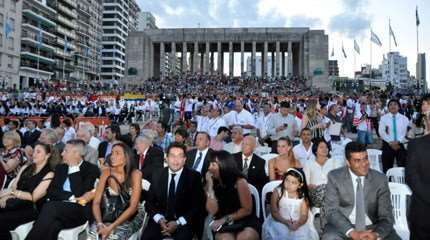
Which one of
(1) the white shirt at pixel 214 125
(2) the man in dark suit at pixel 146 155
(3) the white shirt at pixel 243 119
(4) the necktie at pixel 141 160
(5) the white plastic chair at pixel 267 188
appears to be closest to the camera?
(5) the white plastic chair at pixel 267 188

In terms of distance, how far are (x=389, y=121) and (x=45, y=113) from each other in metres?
21.3

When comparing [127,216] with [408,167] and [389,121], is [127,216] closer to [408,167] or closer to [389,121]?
[408,167]

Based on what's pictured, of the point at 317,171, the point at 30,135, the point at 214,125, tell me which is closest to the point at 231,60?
the point at 30,135

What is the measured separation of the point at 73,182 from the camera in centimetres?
498

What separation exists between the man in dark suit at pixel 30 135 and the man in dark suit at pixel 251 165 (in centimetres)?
610

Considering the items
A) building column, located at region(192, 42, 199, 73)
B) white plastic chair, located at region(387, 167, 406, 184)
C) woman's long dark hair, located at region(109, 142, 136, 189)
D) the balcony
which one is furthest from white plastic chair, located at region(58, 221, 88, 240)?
the balcony

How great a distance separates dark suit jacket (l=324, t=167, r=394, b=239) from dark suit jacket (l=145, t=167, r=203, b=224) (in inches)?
54.9

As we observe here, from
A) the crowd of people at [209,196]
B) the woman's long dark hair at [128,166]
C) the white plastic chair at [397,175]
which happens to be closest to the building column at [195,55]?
the crowd of people at [209,196]

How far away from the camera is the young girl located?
14.4 ft

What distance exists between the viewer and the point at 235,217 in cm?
437

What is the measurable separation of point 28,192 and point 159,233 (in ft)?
5.34

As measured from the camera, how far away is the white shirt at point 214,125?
9586 mm

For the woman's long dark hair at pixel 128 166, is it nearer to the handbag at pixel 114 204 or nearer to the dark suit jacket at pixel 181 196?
the handbag at pixel 114 204

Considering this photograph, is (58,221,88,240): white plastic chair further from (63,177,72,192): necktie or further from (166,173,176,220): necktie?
(166,173,176,220): necktie
